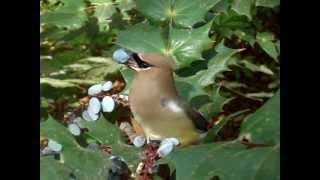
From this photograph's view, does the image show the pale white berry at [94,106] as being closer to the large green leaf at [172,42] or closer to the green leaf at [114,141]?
the green leaf at [114,141]

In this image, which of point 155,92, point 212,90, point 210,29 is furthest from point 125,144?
point 210,29

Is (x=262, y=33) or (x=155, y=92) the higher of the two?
(x=262, y=33)

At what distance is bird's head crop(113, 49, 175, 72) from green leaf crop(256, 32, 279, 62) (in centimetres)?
26

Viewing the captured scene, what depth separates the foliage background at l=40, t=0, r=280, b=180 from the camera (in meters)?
1.81

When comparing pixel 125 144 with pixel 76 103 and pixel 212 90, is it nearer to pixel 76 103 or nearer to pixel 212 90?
pixel 76 103

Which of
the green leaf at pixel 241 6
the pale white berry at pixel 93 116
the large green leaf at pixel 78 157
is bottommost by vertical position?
the large green leaf at pixel 78 157

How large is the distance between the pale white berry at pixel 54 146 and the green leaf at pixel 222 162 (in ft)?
1.03

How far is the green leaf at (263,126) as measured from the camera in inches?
71.7

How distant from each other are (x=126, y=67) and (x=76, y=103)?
177 millimetres

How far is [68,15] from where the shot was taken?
181 centimetres

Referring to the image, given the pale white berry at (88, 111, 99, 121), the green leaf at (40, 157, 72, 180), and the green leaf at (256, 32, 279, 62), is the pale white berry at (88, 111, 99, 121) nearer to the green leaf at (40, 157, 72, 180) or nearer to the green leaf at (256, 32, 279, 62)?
the green leaf at (40, 157, 72, 180)

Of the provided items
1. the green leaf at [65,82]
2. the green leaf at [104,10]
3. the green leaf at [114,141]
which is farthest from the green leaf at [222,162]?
the green leaf at [104,10]

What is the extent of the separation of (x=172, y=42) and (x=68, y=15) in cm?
31
